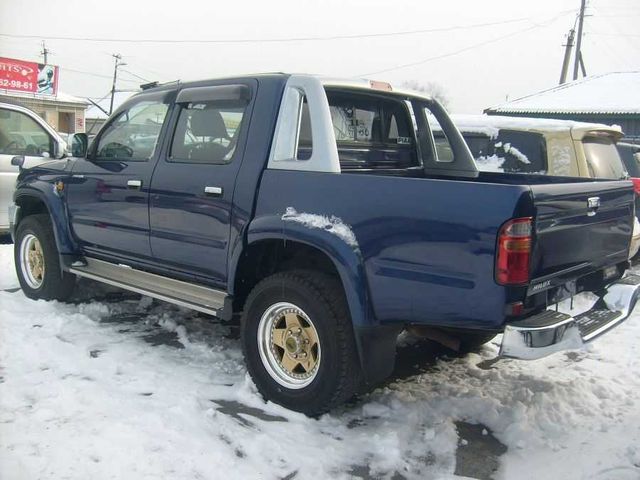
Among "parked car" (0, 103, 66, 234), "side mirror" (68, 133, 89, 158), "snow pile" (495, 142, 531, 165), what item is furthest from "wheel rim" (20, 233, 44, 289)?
"snow pile" (495, 142, 531, 165)

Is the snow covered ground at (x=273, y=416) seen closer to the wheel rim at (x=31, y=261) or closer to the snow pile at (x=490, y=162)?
the wheel rim at (x=31, y=261)

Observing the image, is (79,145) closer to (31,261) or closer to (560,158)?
(31,261)

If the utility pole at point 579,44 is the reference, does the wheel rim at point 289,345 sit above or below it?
below

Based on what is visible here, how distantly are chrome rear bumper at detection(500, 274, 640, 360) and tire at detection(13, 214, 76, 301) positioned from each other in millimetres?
4099

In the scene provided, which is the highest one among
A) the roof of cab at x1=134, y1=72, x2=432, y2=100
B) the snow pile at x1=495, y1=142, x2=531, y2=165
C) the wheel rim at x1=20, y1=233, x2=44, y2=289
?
the roof of cab at x1=134, y1=72, x2=432, y2=100

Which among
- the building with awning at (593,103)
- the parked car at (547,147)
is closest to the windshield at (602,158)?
the parked car at (547,147)

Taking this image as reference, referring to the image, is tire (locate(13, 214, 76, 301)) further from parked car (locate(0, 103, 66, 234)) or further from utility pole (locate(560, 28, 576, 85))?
utility pole (locate(560, 28, 576, 85))

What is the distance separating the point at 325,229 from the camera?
3.38 metres

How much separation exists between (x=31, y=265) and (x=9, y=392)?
2.42 m

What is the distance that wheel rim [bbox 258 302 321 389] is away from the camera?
3629 mm

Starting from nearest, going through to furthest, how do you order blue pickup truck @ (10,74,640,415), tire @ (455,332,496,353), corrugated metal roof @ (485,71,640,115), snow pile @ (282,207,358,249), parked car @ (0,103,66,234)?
blue pickup truck @ (10,74,640,415) < snow pile @ (282,207,358,249) < tire @ (455,332,496,353) < parked car @ (0,103,66,234) < corrugated metal roof @ (485,71,640,115)

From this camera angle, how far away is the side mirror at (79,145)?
17.3 feet

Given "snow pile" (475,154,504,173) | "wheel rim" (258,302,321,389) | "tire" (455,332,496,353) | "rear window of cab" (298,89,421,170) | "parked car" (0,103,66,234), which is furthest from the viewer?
"parked car" (0,103,66,234)

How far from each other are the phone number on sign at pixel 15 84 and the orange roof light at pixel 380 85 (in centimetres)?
3441
